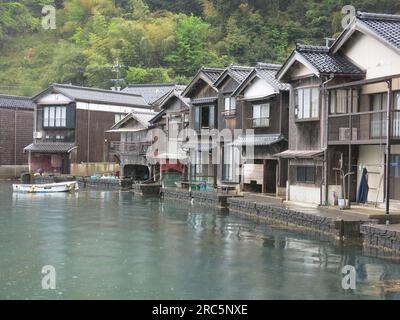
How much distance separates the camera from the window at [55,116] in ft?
183

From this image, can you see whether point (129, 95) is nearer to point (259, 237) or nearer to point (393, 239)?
point (259, 237)

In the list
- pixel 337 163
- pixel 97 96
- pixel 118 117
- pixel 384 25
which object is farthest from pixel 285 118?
pixel 97 96

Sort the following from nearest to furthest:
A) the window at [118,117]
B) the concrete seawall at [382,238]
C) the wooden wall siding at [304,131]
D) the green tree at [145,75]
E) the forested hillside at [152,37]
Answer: the concrete seawall at [382,238], the wooden wall siding at [304,131], the window at [118,117], the forested hillside at [152,37], the green tree at [145,75]

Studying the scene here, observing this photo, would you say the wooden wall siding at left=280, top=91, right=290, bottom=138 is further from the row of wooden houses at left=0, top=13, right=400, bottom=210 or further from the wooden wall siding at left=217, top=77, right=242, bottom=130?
the wooden wall siding at left=217, top=77, right=242, bottom=130

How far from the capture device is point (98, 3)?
89.9 m

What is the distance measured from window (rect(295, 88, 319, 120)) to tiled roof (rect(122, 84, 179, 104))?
117 feet

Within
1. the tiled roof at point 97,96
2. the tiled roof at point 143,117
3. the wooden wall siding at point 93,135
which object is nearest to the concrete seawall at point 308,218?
the tiled roof at point 143,117

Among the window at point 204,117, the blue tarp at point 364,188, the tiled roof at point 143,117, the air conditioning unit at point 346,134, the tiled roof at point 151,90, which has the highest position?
the tiled roof at point 151,90

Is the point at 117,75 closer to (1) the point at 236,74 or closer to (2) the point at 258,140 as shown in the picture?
(1) the point at 236,74

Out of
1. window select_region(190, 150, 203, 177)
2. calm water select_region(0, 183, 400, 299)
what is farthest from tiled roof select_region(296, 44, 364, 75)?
window select_region(190, 150, 203, 177)

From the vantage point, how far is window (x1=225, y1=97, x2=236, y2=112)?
36.0 meters

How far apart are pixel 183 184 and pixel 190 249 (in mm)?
A: 21976

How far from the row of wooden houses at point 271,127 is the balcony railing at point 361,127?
0.05 m

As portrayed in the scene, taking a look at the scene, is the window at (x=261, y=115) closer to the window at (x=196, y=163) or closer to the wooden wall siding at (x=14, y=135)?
the window at (x=196, y=163)
